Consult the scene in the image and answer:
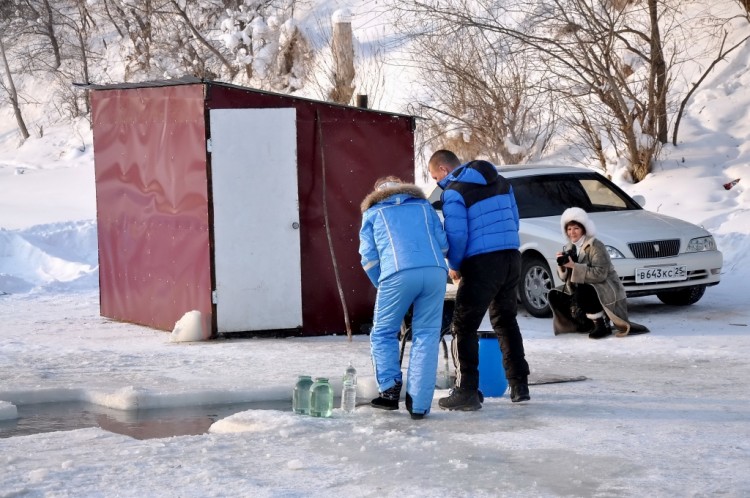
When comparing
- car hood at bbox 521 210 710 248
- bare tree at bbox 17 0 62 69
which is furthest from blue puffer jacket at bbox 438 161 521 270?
bare tree at bbox 17 0 62 69

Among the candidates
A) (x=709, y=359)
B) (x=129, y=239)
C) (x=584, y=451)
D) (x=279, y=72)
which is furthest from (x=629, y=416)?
(x=279, y=72)

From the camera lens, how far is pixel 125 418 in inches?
309

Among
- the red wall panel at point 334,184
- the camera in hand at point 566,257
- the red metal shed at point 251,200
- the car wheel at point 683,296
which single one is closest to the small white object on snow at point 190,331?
the red metal shed at point 251,200

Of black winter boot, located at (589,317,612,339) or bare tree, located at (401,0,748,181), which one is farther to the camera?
bare tree, located at (401,0,748,181)

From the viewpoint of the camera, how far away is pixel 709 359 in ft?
32.1

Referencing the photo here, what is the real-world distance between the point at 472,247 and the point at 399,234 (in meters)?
0.55

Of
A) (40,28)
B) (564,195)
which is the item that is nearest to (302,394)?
(564,195)

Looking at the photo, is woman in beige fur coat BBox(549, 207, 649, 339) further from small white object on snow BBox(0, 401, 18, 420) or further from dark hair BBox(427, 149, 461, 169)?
small white object on snow BBox(0, 401, 18, 420)

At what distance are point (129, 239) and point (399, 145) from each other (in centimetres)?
306

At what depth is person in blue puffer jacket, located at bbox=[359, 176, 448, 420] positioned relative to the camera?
7.21m

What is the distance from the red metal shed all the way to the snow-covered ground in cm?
44

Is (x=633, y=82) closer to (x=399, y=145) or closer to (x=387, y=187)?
(x=399, y=145)

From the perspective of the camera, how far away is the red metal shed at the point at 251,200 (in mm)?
11289

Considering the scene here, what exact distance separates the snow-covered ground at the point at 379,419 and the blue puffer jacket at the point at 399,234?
97cm
